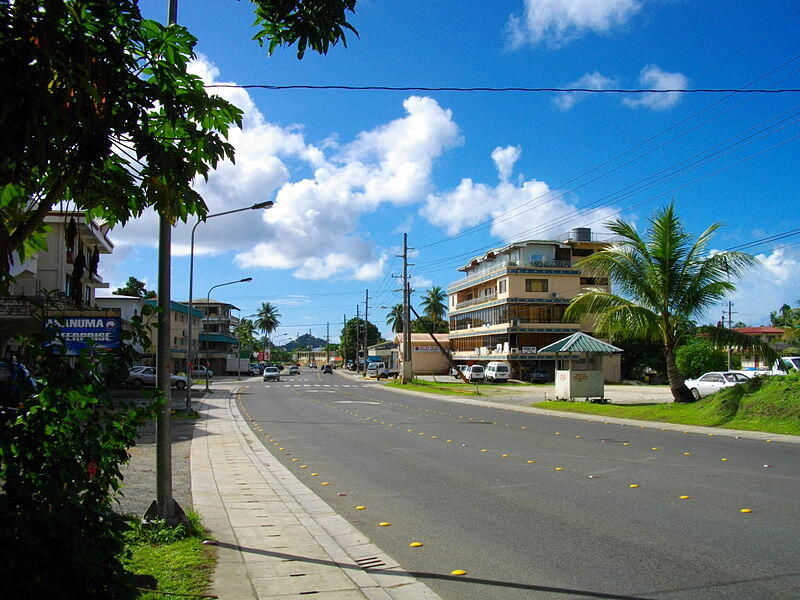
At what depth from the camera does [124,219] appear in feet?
15.2

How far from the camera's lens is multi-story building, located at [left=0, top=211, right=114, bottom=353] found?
4062 millimetres

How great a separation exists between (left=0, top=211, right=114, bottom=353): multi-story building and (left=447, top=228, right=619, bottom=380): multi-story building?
35254 millimetres

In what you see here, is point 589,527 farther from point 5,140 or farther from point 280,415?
point 280,415

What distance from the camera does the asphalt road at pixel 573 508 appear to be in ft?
18.7

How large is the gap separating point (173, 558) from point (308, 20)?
472 centimetres

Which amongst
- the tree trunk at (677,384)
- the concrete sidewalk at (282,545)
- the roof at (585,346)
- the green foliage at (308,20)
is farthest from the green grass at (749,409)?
the green foliage at (308,20)

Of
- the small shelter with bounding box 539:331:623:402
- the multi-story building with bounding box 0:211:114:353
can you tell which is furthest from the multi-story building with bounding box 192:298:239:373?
the small shelter with bounding box 539:331:623:402

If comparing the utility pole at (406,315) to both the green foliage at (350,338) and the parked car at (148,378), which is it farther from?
the green foliage at (350,338)

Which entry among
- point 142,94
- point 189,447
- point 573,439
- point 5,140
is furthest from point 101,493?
point 573,439

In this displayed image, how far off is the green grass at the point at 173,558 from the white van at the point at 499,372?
51691 mm

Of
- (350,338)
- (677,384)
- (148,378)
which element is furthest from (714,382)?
(350,338)

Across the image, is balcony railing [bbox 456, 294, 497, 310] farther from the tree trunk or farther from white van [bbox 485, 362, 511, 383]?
the tree trunk

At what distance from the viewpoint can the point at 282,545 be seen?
267 inches

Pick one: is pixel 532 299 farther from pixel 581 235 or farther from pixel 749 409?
pixel 749 409
